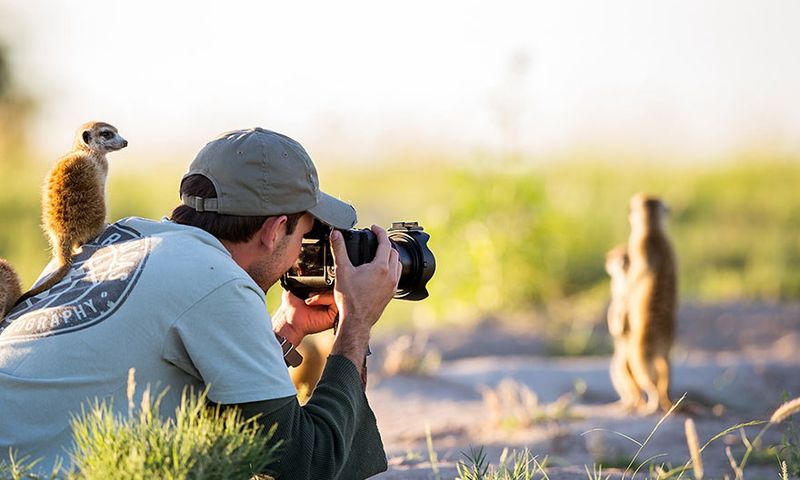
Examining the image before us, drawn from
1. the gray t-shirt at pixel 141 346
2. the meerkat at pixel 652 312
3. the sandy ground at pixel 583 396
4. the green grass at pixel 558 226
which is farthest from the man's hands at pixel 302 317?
the green grass at pixel 558 226

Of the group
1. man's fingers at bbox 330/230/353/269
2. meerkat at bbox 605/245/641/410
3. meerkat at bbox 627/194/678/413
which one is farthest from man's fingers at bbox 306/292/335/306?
meerkat at bbox 605/245/641/410

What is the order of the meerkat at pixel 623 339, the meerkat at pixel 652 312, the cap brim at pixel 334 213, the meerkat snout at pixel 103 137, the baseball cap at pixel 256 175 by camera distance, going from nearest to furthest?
the baseball cap at pixel 256 175 < the cap brim at pixel 334 213 < the meerkat snout at pixel 103 137 < the meerkat at pixel 652 312 < the meerkat at pixel 623 339

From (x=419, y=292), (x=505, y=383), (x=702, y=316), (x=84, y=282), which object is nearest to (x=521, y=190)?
(x=702, y=316)

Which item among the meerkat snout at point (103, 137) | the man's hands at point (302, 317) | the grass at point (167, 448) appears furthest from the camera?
the meerkat snout at point (103, 137)

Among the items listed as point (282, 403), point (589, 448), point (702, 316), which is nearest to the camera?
point (282, 403)

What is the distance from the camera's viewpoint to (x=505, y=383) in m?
7.77

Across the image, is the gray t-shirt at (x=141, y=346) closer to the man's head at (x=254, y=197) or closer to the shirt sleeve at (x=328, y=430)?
the shirt sleeve at (x=328, y=430)

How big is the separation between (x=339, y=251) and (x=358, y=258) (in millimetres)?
92

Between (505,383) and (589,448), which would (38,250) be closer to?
(505,383)

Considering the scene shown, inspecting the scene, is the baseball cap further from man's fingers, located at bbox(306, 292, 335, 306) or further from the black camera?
man's fingers, located at bbox(306, 292, 335, 306)

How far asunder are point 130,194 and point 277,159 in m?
15.1

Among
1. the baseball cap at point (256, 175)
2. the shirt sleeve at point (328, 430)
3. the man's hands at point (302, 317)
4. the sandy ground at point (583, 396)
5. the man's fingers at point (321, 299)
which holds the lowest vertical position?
the sandy ground at point (583, 396)

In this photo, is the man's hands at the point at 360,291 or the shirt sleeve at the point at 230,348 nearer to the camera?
the shirt sleeve at the point at 230,348

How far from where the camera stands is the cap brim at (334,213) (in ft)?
10.3
